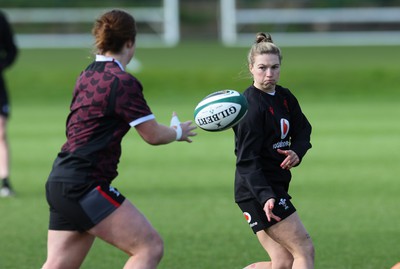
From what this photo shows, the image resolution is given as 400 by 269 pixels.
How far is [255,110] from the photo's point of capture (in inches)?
266

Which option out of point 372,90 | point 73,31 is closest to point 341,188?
point 372,90

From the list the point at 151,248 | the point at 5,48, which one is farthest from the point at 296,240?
the point at 5,48

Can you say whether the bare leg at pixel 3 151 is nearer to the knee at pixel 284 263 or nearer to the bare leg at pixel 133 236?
the knee at pixel 284 263

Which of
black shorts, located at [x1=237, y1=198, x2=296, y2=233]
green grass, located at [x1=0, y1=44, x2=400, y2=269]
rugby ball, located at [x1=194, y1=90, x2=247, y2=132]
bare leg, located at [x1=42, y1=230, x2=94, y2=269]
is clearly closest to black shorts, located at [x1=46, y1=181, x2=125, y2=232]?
bare leg, located at [x1=42, y1=230, x2=94, y2=269]

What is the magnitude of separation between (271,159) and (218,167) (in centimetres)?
813

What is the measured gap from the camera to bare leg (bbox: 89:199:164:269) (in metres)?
5.92

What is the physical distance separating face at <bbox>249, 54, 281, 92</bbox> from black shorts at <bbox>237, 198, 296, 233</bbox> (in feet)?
2.66

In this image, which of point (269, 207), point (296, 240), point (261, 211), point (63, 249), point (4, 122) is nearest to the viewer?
point (63, 249)

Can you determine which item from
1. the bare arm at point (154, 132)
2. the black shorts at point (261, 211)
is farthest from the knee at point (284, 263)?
the bare arm at point (154, 132)

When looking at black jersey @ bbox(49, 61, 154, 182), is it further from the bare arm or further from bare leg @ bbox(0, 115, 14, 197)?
bare leg @ bbox(0, 115, 14, 197)

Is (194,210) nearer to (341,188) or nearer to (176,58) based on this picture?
(341,188)

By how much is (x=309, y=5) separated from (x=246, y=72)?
3053cm

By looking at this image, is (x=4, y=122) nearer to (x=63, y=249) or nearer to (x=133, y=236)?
(x=63, y=249)

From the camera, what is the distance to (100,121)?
6.07 metres
